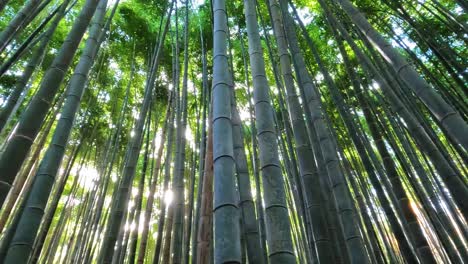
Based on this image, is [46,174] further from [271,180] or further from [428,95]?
[428,95]

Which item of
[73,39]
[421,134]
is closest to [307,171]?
[421,134]

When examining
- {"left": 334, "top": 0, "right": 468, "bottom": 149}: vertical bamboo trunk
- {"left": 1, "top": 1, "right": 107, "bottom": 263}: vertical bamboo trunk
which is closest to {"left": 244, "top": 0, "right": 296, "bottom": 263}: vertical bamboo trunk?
{"left": 334, "top": 0, "right": 468, "bottom": 149}: vertical bamboo trunk

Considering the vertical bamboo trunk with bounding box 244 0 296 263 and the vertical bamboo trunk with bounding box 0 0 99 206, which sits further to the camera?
the vertical bamboo trunk with bounding box 0 0 99 206

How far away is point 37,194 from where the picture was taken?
1.72 meters

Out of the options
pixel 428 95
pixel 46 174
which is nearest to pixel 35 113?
pixel 46 174

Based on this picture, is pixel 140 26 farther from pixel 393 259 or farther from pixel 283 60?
pixel 393 259

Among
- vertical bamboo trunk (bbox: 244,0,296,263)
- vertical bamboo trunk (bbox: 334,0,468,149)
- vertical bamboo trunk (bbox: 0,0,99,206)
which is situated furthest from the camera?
vertical bamboo trunk (bbox: 334,0,468,149)

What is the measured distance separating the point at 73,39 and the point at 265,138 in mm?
1424

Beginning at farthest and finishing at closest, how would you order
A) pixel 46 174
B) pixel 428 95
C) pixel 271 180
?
pixel 428 95, pixel 46 174, pixel 271 180

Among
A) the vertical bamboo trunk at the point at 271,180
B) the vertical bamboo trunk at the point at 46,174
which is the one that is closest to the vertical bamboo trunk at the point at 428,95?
the vertical bamboo trunk at the point at 271,180

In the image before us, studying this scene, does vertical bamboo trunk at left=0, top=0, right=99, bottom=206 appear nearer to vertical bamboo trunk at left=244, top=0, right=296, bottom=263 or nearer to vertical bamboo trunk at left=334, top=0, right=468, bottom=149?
vertical bamboo trunk at left=244, top=0, right=296, bottom=263

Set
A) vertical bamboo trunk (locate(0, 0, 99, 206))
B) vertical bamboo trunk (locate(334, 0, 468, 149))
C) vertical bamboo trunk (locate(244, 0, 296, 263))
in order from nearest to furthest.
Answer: vertical bamboo trunk (locate(244, 0, 296, 263))
vertical bamboo trunk (locate(0, 0, 99, 206))
vertical bamboo trunk (locate(334, 0, 468, 149))

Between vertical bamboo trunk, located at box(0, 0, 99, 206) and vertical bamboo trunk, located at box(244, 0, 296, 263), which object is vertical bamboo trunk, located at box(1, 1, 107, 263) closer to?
vertical bamboo trunk, located at box(0, 0, 99, 206)

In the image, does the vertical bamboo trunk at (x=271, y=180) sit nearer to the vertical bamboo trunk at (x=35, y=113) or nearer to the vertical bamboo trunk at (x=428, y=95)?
the vertical bamboo trunk at (x=428, y=95)
